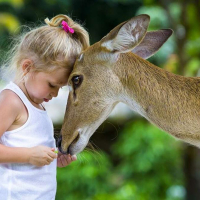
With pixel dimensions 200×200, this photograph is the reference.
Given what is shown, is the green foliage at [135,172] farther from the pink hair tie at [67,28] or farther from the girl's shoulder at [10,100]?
the girl's shoulder at [10,100]

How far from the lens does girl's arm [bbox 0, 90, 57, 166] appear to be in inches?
107

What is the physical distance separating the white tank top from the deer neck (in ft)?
1.76

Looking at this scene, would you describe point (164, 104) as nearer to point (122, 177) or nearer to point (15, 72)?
point (15, 72)

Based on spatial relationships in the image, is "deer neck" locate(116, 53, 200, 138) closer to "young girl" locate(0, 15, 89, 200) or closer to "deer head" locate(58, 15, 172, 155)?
"deer head" locate(58, 15, 172, 155)

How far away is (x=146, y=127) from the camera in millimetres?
9023

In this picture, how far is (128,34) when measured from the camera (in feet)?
9.64

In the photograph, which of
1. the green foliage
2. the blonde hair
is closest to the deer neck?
the blonde hair

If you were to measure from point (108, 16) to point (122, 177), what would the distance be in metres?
3.97

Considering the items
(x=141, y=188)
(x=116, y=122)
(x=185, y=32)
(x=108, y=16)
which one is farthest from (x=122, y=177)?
(x=108, y=16)

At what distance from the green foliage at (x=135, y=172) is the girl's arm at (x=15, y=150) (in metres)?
4.95

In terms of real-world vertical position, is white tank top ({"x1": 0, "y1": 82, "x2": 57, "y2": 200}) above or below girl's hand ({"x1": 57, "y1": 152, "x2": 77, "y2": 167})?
above

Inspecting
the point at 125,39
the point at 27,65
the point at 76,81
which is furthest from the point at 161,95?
the point at 27,65

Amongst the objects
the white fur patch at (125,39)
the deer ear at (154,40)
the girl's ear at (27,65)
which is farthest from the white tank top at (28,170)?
the deer ear at (154,40)

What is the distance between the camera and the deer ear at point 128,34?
9.52 ft
